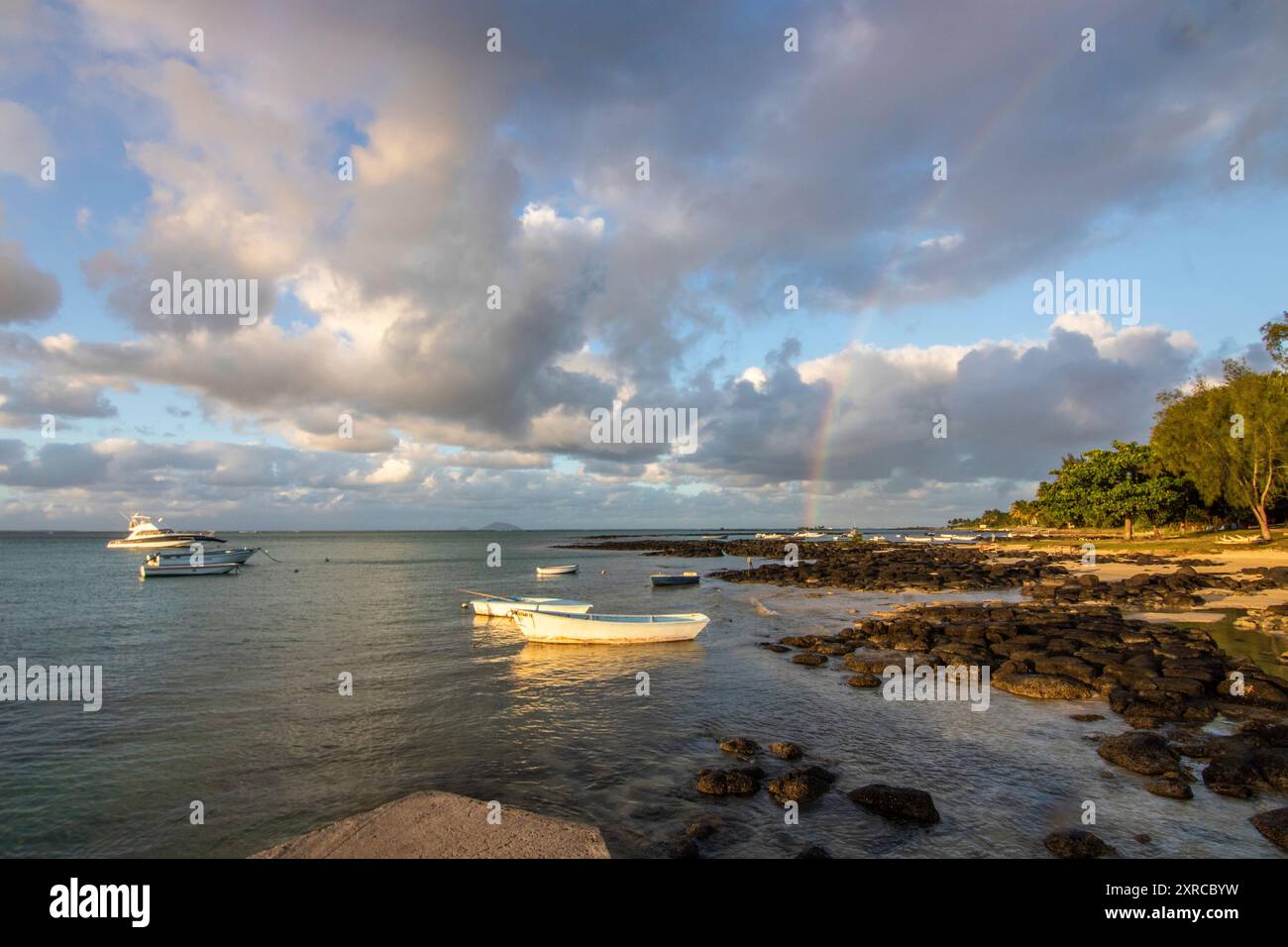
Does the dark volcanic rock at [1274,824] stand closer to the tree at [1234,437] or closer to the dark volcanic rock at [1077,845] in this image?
the dark volcanic rock at [1077,845]

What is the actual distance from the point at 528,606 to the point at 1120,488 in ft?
240

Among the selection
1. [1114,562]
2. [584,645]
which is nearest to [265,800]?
[584,645]

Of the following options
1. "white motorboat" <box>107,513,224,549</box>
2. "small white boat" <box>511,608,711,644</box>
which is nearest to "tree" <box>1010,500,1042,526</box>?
"small white boat" <box>511,608,711,644</box>

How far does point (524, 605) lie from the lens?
103 feet

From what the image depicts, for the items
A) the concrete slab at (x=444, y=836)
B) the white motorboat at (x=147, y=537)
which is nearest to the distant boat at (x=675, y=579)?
the concrete slab at (x=444, y=836)

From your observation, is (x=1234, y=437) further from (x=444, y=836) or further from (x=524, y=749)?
(x=444, y=836)

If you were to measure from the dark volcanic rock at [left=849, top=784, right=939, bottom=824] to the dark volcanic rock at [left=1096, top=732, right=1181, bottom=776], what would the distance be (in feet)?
16.6

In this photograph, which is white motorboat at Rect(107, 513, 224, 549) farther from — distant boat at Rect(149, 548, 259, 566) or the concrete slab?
the concrete slab

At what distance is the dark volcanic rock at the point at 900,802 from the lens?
430 inches

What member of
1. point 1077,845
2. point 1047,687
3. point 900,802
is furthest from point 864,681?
point 1077,845
